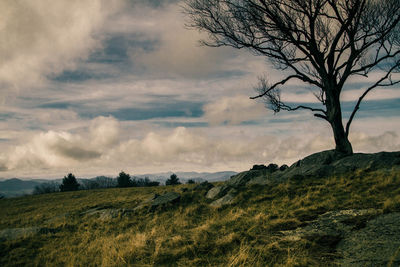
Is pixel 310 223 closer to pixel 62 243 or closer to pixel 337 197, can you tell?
pixel 337 197

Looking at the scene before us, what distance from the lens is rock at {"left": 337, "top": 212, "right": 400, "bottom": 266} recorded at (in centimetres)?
318

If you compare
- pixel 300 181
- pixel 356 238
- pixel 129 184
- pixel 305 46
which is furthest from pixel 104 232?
pixel 129 184

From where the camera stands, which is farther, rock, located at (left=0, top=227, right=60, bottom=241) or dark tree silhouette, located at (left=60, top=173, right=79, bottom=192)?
dark tree silhouette, located at (left=60, top=173, right=79, bottom=192)

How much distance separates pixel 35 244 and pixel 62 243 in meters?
0.93

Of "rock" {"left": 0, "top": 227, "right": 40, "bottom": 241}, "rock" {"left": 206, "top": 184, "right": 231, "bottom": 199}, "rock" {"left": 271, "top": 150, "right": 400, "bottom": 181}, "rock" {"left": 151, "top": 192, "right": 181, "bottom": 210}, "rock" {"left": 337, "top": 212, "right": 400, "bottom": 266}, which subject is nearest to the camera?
"rock" {"left": 337, "top": 212, "right": 400, "bottom": 266}

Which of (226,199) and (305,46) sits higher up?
(305,46)

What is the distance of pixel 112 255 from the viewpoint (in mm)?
5176

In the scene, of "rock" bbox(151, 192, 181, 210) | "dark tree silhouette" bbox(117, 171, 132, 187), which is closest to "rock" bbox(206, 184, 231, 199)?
"rock" bbox(151, 192, 181, 210)

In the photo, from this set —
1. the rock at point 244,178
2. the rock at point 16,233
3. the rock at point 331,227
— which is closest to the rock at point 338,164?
the rock at point 244,178

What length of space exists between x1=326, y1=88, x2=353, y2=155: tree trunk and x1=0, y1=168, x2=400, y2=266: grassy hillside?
3.80 meters

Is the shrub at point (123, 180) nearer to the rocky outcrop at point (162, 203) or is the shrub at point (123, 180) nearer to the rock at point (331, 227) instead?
the rocky outcrop at point (162, 203)

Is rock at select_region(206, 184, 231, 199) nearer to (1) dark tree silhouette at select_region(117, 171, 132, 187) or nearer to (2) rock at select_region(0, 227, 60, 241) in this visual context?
(2) rock at select_region(0, 227, 60, 241)

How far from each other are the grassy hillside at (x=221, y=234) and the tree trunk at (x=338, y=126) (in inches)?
150

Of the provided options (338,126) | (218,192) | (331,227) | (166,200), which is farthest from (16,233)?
(338,126)
